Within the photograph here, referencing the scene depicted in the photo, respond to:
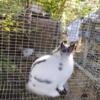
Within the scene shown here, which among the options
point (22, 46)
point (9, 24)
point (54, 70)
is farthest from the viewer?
point (22, 46)

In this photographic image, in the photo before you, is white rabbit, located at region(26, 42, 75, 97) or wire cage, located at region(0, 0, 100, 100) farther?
wire cage, located at region(0, 0, 100, 100)

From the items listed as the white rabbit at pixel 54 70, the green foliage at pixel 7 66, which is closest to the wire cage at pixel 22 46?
the green foliage at pixel 7 66

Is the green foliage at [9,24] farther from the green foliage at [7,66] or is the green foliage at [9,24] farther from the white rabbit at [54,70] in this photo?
the white rabbit at [54,70]

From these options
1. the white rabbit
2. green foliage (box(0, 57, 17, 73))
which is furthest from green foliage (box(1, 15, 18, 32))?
the white rabbit

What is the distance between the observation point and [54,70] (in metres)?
1.57

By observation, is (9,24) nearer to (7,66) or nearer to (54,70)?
(7,66)

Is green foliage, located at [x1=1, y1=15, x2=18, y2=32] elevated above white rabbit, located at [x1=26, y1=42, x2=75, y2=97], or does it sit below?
above

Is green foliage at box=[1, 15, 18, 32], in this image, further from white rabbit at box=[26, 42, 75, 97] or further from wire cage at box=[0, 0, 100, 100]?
white rabbit at box=[26, 42, 75, 97]

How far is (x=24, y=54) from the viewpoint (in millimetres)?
1861

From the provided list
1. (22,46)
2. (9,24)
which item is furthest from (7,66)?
(9,24)

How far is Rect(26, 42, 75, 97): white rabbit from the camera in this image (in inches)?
61.6

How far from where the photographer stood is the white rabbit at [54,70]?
5.13 feet

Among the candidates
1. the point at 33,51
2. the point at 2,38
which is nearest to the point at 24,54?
the point at 33,51

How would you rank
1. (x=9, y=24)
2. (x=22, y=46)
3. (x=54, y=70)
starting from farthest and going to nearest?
(x=22, y=46), (x=9, y=24), (x=54, y=70)
